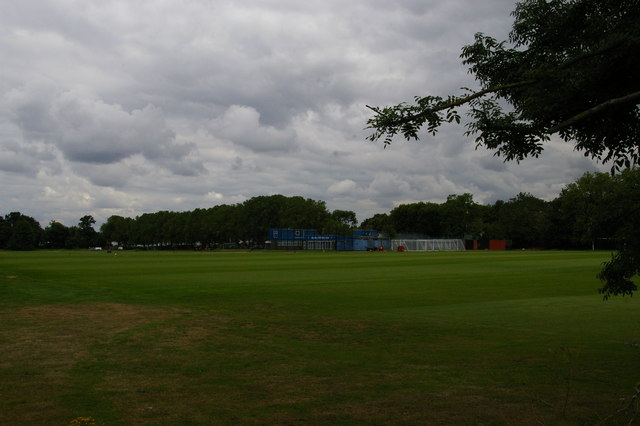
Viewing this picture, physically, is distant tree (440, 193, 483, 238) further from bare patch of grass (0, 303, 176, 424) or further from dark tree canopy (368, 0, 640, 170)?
dark tree canopy (368, 0, 640, 170)

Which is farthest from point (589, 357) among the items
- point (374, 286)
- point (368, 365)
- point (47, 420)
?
point (374, 286)

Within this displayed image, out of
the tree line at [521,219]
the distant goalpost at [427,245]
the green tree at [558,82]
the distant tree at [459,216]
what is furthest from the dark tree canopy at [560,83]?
the distant tree at [459,216]

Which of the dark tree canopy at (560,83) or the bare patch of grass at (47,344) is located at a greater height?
the dark tree canopy at (560,83)

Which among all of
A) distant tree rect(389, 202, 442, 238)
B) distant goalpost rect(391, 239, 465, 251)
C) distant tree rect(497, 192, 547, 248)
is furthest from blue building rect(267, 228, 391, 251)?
distant tree rect(497, 192, 547, 248)

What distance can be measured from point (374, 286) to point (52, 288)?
684 inches

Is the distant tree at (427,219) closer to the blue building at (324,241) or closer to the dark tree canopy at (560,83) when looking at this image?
the blue building at (324,241)

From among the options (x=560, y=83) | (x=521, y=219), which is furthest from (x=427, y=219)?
(x=560, y=83)

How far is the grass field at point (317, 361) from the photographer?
7.85 metres

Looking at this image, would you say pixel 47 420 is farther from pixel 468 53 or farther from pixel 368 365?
pixel 468 53

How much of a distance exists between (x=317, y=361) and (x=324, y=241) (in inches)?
6187

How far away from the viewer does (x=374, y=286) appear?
3152cm

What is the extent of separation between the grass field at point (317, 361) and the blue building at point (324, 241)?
13615 cm

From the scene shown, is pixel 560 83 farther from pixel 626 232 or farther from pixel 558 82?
pixel 626 232

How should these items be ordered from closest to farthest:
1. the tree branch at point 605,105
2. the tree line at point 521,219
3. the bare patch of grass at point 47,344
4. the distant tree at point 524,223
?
the tree branch at point 605,105, the bare patch of grass at point 47,344, the tree line at point 521,219, the distant tree at point 524,223
